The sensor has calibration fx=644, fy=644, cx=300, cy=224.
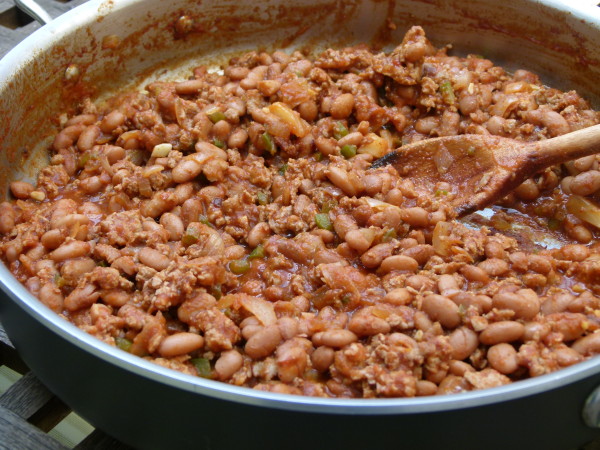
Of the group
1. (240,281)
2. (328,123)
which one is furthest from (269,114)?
(240,281)

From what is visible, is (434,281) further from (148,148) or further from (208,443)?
(148,148)

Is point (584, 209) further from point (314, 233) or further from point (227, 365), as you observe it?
point (227, 365)

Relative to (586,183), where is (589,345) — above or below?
below

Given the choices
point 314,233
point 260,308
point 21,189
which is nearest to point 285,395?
point 260,308

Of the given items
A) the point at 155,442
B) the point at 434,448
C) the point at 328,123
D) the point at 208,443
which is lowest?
the point at 155,442

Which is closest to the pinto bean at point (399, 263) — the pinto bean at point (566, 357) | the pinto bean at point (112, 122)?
the pinto bean at point (566, 357)

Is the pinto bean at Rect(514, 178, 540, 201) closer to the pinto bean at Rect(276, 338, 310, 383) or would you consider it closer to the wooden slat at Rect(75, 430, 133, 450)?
the pinto bean at Rect(276, 338, 310, 383)
